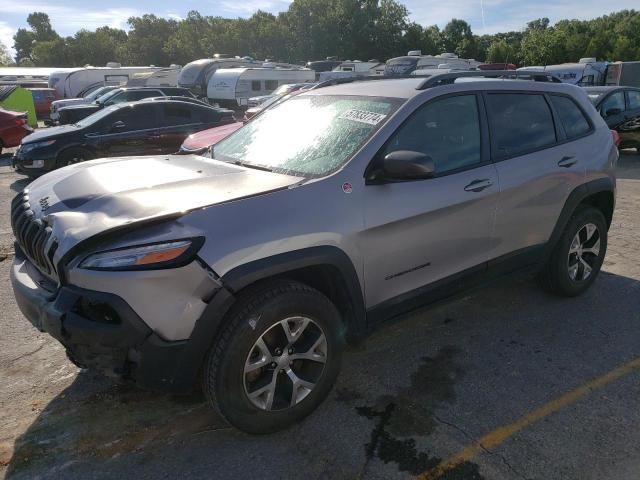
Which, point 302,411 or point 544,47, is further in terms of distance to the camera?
point 544,47

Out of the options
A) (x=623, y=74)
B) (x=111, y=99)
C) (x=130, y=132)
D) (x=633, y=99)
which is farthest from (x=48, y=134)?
(x=623, y=74)

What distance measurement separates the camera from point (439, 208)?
3.16 m

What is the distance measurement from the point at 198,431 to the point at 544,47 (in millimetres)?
52536

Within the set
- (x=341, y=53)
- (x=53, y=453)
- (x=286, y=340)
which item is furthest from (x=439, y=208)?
(x=341, y=53)

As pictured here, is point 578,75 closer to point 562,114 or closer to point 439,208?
point 562,114

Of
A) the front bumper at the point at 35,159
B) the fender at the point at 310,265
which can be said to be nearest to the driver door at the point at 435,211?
the fender at the point at 310,265

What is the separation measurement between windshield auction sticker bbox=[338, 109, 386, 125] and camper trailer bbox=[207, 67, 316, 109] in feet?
61.7

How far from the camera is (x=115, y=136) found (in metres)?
10.1

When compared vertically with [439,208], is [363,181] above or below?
above

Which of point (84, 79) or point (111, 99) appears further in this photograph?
point (84, 79)

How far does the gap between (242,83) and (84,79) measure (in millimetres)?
10863

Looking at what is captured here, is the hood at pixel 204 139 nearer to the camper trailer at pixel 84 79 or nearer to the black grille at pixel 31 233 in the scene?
the black grille at pixel 31 233

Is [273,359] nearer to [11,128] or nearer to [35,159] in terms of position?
[35,159]

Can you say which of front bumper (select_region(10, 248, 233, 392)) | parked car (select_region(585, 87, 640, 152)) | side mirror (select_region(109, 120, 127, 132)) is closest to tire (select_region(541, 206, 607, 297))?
front bumper (select_region(10, 248, 233, 392))
